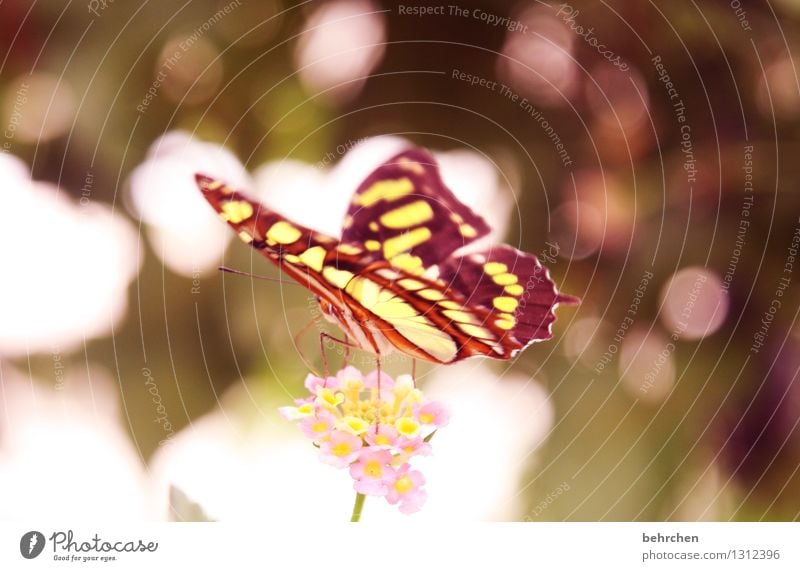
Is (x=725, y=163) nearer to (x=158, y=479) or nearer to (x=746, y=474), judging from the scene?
(x=746, y=474)

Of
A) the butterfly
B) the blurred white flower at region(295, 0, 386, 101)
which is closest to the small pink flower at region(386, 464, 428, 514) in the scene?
the butterfly

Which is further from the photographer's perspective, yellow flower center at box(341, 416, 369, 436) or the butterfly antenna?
the butterfly antenna

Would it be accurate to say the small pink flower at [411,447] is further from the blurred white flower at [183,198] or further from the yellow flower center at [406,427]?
the blurred white flower at [183,198]

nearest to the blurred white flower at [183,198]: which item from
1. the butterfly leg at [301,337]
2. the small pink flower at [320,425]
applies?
the butterfly leg at [301,337]

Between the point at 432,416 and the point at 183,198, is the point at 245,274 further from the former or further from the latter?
the point at 432,416

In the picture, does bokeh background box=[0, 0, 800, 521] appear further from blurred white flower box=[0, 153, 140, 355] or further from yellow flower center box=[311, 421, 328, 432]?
yellow flower center box=[311, 421, 328, 432]

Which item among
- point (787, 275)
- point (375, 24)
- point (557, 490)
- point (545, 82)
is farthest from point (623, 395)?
point (375, 24)
